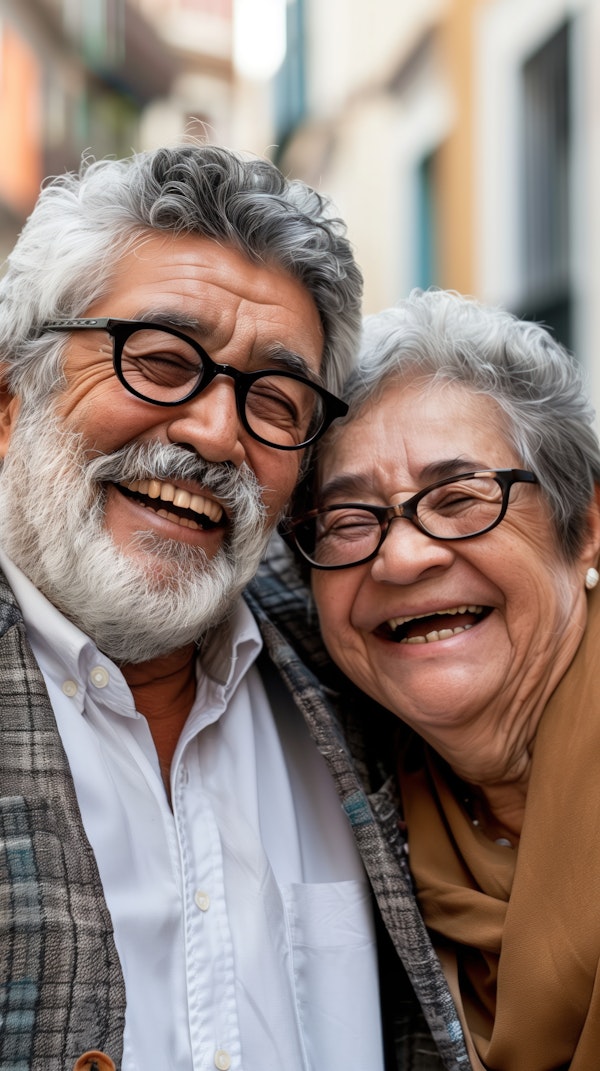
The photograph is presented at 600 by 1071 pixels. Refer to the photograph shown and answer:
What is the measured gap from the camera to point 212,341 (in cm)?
194

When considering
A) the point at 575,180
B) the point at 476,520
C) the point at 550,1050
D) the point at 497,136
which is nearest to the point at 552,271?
the point at 575,180

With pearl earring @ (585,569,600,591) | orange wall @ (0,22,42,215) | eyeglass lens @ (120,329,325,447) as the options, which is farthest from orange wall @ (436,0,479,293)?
eyeglass lens @ (120,329,325,447)

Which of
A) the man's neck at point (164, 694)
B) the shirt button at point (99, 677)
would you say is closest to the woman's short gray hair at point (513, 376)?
the man's neck at point (164, 694)

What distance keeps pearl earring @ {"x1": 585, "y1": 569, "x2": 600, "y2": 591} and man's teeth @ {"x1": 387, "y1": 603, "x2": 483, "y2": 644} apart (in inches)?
10.1

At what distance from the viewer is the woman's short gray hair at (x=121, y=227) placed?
1.96m

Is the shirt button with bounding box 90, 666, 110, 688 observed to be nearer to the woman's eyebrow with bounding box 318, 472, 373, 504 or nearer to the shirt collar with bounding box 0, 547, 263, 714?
the shirt collar with bounding box 0, 547, 263, 714

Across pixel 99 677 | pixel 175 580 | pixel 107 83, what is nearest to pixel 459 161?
pixel 107 83

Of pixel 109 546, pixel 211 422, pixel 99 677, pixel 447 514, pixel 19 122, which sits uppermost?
pixel 19 122

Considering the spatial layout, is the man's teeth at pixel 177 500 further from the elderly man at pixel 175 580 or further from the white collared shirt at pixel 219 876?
the white collared shirt at pixel 219 876

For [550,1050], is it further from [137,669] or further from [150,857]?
[137,669]

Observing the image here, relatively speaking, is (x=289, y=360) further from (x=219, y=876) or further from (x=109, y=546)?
(x=219, y=876)

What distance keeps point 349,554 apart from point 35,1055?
1061 mm

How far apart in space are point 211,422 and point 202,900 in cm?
87

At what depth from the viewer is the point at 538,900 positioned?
1.85m
